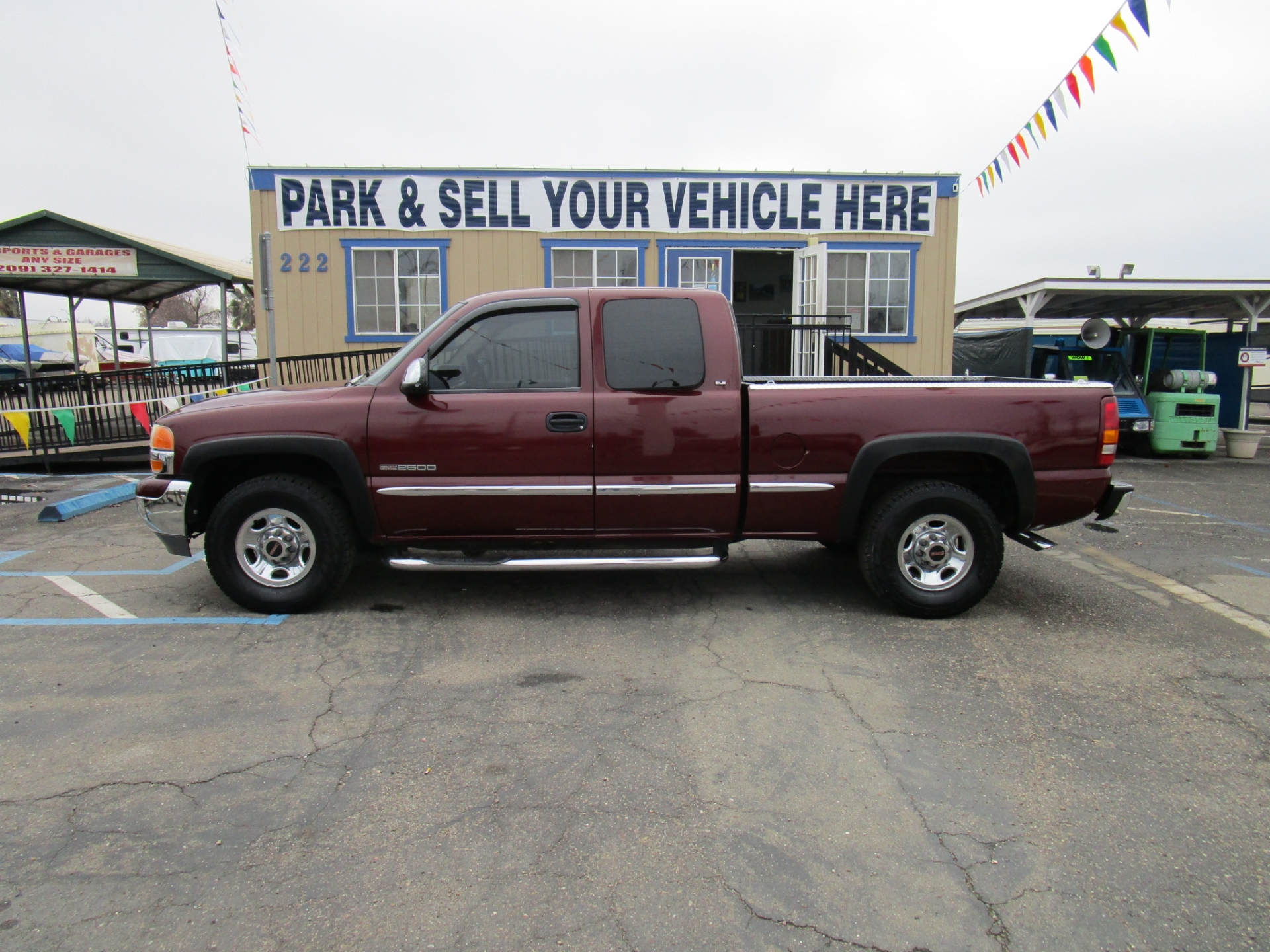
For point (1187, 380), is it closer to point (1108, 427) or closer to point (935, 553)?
point (1108, 427)

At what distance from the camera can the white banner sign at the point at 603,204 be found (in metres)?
13.9

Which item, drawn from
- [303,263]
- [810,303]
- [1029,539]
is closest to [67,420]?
[303,263]

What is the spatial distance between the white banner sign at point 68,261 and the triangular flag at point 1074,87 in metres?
13.9

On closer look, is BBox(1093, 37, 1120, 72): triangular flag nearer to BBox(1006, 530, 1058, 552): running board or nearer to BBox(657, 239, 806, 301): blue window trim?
BBox(657, 239, 806, 301): blue window trim

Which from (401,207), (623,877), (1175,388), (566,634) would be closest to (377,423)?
(566,634)

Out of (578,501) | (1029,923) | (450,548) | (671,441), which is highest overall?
(671,441)

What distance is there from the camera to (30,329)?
41.0 metres

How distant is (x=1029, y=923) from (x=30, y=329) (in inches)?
1976

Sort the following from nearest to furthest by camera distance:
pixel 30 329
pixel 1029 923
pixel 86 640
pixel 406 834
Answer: pixel 1029 923, pixel 406 834, pixel 86 640, pixel 30 329

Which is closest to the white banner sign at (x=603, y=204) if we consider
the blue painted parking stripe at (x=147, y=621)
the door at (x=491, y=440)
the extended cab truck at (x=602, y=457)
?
the extended cab truck at (x=602, y=457)

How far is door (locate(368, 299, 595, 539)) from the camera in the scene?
4.86 m

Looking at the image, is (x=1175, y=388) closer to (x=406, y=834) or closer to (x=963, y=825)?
(x=963, y=825)

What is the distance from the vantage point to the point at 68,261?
13.4m

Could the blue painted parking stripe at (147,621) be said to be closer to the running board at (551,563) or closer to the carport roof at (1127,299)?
the running board at (551,563)
